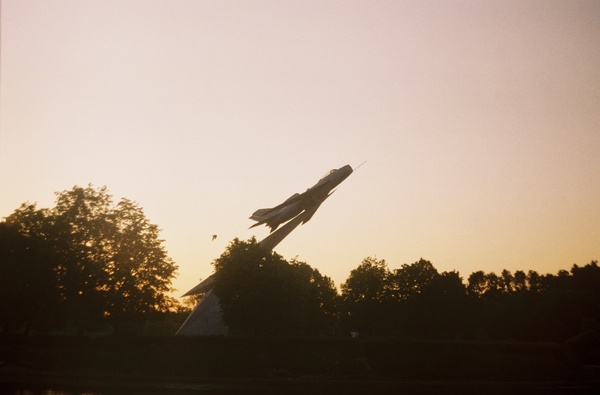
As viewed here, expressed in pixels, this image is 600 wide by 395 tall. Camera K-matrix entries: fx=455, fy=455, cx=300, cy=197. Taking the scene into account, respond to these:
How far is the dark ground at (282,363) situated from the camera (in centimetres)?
3256

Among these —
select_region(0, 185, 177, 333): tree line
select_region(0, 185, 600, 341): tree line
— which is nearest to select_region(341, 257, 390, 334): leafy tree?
select_region(0, 185, 600, 341): tree line

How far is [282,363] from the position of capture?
3569 centimetres

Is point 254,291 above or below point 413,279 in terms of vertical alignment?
below

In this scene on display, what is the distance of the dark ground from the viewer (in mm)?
32562

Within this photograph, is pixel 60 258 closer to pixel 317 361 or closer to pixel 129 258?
pixel 129 258

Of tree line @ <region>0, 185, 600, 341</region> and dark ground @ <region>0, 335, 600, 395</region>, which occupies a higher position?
tree line @ <region>0, 185, 600, 341</region>

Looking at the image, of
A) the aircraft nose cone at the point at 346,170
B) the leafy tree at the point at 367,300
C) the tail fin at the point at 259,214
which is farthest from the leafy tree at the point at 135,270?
the leafy tree at the point at 367,300

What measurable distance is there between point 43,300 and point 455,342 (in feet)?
118

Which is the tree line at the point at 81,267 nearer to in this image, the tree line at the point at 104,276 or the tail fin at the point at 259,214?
the tree line at the point at 104,276

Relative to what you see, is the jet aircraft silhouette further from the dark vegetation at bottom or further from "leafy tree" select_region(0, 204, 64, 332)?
"leafy tree" select_region(0, 204, 64, 332)

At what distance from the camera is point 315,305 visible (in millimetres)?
69062

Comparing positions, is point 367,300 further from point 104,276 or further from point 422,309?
point 104,276

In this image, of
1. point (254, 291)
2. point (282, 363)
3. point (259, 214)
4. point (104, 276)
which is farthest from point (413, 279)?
point (104, 276)

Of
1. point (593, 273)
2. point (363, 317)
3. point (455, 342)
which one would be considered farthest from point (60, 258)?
point (593, 273)
